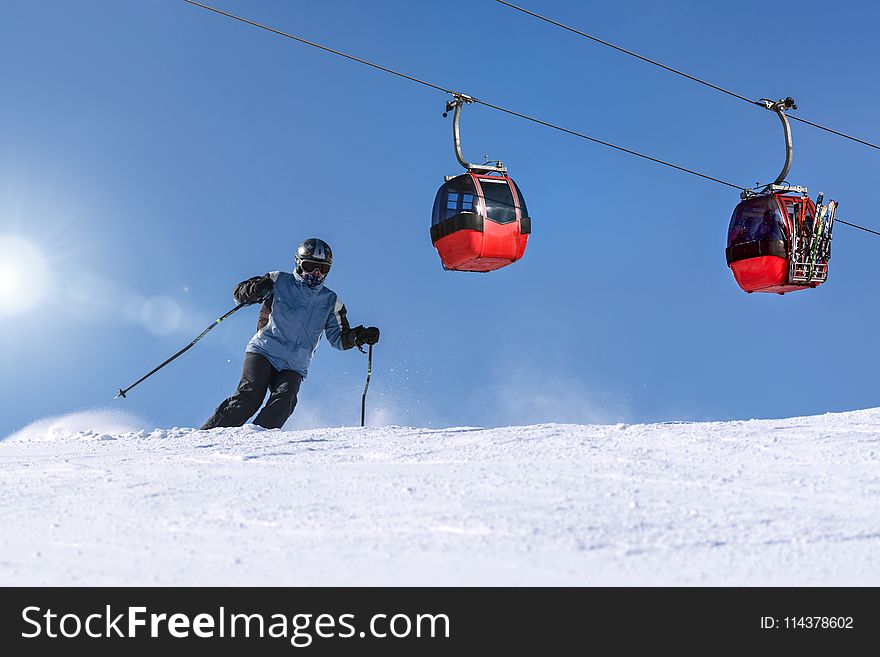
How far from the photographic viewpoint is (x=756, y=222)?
7.84 meters

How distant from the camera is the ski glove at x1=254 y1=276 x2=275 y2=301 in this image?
7.88 meters

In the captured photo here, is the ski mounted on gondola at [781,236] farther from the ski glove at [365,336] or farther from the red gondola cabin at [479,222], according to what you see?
the ski glove at [365,336]

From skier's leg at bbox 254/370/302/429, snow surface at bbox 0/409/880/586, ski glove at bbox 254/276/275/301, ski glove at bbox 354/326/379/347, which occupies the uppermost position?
ski glove at bbox 254/276/275/301

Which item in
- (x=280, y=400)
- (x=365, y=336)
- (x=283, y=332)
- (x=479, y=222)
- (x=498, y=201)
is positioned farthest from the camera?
(x=365, y=336)

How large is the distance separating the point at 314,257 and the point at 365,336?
0.97m

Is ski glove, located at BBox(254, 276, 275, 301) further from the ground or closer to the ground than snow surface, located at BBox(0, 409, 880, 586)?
further from the ground

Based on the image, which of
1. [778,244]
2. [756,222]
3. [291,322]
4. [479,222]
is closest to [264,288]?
[291,322]

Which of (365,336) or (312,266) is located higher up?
(312,266)

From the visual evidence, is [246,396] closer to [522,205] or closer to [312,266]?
[312,266]

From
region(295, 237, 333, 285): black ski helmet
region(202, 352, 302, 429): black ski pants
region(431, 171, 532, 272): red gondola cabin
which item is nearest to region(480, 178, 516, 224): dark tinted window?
region(431, 171, 532, 272): red gondola cabin

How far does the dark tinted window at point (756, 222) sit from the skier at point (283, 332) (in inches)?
160

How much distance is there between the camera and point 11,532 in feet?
11.2

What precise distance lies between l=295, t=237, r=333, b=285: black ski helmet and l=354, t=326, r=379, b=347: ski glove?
66 cm

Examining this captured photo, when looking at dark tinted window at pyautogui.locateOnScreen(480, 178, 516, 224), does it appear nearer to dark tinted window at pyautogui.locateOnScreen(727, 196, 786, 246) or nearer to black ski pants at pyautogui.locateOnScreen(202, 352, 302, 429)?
dark tinted window at pyautogui.locateOnScreen(727, 196, 786, 246)
